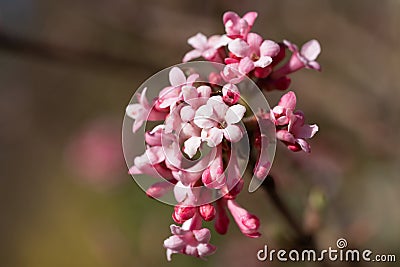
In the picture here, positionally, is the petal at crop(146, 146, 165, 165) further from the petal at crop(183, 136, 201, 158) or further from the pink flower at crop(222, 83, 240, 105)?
the pink flower at crop(222, 83, 240, 105)

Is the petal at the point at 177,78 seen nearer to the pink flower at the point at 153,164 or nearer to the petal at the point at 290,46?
the pink flower at the point at 153,164

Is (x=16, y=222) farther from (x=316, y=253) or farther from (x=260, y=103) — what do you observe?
(x=260, y=103)

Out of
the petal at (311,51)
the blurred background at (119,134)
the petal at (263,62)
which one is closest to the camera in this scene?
the petal at (263,62)

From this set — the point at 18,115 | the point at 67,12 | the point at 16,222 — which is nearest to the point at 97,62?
the point at 67,12

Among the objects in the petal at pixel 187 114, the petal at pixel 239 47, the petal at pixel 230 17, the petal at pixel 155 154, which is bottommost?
the petal at pixel 155 154

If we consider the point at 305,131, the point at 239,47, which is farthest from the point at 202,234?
the point at 239,47

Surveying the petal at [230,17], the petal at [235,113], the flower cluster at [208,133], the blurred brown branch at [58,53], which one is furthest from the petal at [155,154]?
the blurred brown branch at [58,53]
